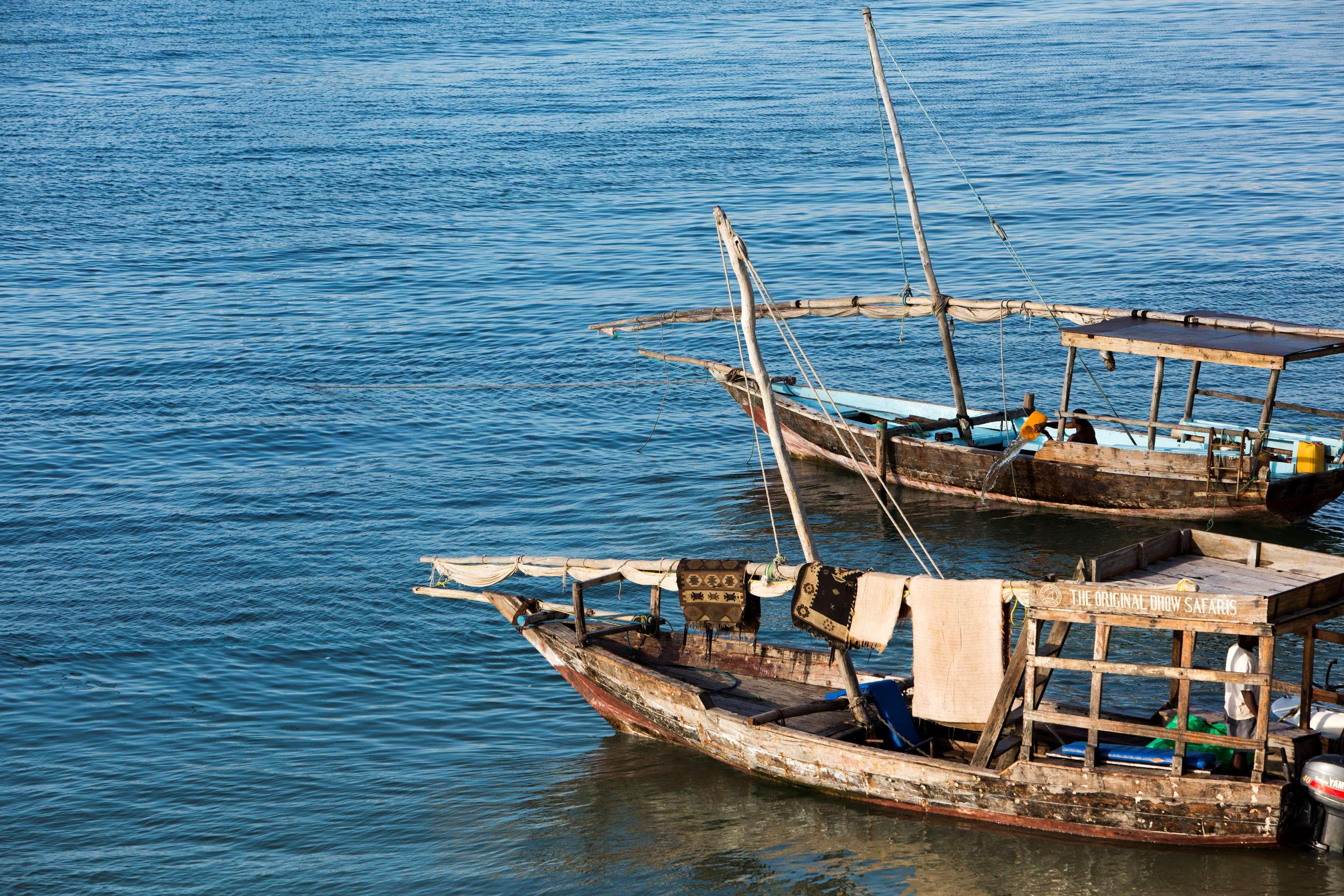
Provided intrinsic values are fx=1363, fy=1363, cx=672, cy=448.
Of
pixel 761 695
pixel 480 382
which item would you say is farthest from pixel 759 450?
pixel 480 382

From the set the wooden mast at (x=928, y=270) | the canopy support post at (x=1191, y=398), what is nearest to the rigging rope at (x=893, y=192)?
the wooden mast at (x=928, y=270)

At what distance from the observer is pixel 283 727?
16.3 meters

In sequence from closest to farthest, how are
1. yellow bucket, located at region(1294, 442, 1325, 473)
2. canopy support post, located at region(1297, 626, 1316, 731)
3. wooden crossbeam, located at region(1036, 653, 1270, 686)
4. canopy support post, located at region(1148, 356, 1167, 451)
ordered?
wooden crossbeam, located at region(1036, 653, 1270, 686), canopy support post, located at region(1297, 626, 1316, 731), yellow bucket, located at region(1294, 442, 1325, 473), canopy support post, located at region(1148, 356, 1167, 451)

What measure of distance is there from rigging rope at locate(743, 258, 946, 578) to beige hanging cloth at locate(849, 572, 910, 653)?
1.01m

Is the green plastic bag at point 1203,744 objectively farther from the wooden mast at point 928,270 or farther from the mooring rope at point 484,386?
the mooring rope at point 484,386

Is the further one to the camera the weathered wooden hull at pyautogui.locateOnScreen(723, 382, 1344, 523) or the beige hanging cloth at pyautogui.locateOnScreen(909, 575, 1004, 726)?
the weathered wooden hull at pyautogui.locateOnScreen(723, 382, 1344, 523)

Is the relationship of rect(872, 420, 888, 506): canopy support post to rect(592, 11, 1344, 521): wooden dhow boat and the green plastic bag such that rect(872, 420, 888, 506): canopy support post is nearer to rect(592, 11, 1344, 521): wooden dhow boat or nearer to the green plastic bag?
rect(592, 11, 1344, 521): wooden dhow boat

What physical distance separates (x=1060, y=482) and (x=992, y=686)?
9.14 metres

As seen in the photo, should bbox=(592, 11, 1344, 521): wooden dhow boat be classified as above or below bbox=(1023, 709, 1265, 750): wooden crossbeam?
above

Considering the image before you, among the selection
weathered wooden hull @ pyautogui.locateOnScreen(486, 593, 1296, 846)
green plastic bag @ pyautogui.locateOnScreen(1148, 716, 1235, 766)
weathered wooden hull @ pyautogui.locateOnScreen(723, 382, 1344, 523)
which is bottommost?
weathered wooden hull @ pyautogui.locateOnScreen(486, 593, 1296, 846)

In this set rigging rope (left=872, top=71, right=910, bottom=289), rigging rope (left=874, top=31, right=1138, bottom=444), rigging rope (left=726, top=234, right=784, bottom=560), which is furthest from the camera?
rigging rope (left=872, top=71, right=910, bottom=289)

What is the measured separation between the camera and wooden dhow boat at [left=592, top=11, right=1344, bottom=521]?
1944 cm

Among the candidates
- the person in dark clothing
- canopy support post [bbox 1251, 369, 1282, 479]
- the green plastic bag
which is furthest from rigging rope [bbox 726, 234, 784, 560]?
canopy support post [bbox 1251, 369, 1282, 479]

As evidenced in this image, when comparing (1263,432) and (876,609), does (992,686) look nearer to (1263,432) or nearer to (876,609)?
(876,609)
